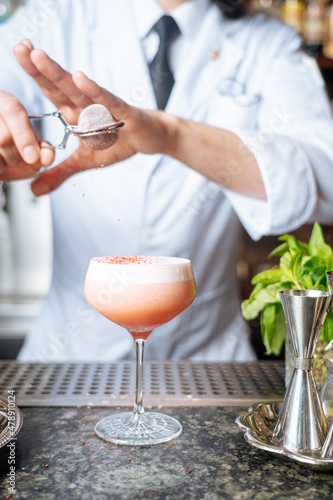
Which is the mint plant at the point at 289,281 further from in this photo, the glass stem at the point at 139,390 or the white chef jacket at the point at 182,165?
the white chef jacket at the point at 182,165

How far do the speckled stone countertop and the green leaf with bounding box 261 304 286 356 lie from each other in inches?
6.7

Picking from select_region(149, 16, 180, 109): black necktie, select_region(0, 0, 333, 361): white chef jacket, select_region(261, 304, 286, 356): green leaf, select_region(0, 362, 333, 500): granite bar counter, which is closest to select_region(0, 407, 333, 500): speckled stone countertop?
select_region(0, 362, 333, 500): granite bar counter

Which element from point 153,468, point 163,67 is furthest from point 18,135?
point 163,67

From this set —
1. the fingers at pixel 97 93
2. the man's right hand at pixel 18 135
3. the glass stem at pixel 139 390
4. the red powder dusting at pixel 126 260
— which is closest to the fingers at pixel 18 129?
the man's right hand at pixel 18 135

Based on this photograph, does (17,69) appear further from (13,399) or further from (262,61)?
(13,399)

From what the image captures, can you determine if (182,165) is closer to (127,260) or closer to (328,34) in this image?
(127,260)

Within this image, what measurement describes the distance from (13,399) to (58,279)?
0.85m

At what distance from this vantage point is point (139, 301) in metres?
0.81

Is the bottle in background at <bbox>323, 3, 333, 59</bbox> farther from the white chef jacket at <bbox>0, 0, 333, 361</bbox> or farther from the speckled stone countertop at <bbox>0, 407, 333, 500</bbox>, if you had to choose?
the speckled stone countertop at <bbox>0, 407, 333, 500</bbox>

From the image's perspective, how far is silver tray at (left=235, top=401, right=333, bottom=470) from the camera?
2.18 feet

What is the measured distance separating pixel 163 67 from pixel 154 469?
4.13 ft

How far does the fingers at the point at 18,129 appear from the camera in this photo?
99 cm

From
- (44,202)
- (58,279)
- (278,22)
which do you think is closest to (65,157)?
(58,279)

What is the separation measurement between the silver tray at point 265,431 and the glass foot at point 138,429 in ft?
0.34
